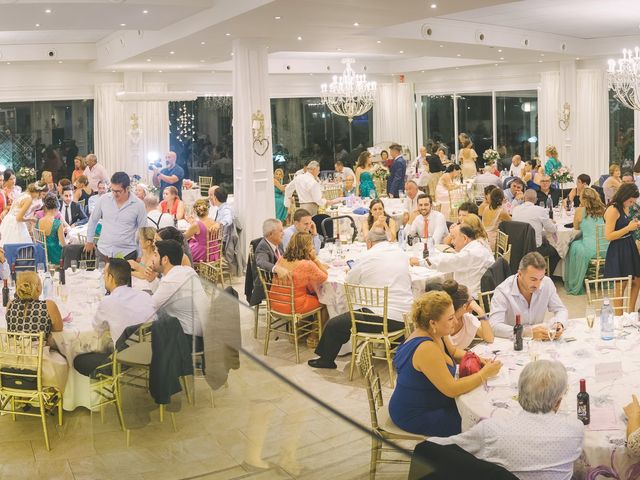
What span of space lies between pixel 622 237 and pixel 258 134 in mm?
5455

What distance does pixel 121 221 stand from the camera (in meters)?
8.83

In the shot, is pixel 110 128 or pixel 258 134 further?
pixel 110 128

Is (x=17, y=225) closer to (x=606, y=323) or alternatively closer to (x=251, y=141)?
(x=251, y=141)

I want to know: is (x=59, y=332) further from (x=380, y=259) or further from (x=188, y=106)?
(x=188, y=106)

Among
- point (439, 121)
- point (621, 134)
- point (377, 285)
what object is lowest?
point (377, 285)

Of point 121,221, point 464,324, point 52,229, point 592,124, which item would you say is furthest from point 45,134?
point 464,324

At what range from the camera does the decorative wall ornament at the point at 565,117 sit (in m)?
18.7

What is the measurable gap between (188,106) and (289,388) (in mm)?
17540

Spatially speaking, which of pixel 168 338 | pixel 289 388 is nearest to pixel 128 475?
pixel 168 338

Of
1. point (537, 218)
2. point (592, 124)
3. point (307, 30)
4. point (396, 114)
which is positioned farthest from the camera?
point (396, 114)

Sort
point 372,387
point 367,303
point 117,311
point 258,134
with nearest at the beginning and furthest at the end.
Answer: point 372,387 < point 117,311 < point 367,303 < point 258,134

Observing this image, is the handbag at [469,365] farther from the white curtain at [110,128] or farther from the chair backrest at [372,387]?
the white curtain at [110,128]

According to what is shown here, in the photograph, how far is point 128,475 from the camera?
4.24m

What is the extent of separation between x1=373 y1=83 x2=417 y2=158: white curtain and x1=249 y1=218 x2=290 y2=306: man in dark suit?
14.1 m
